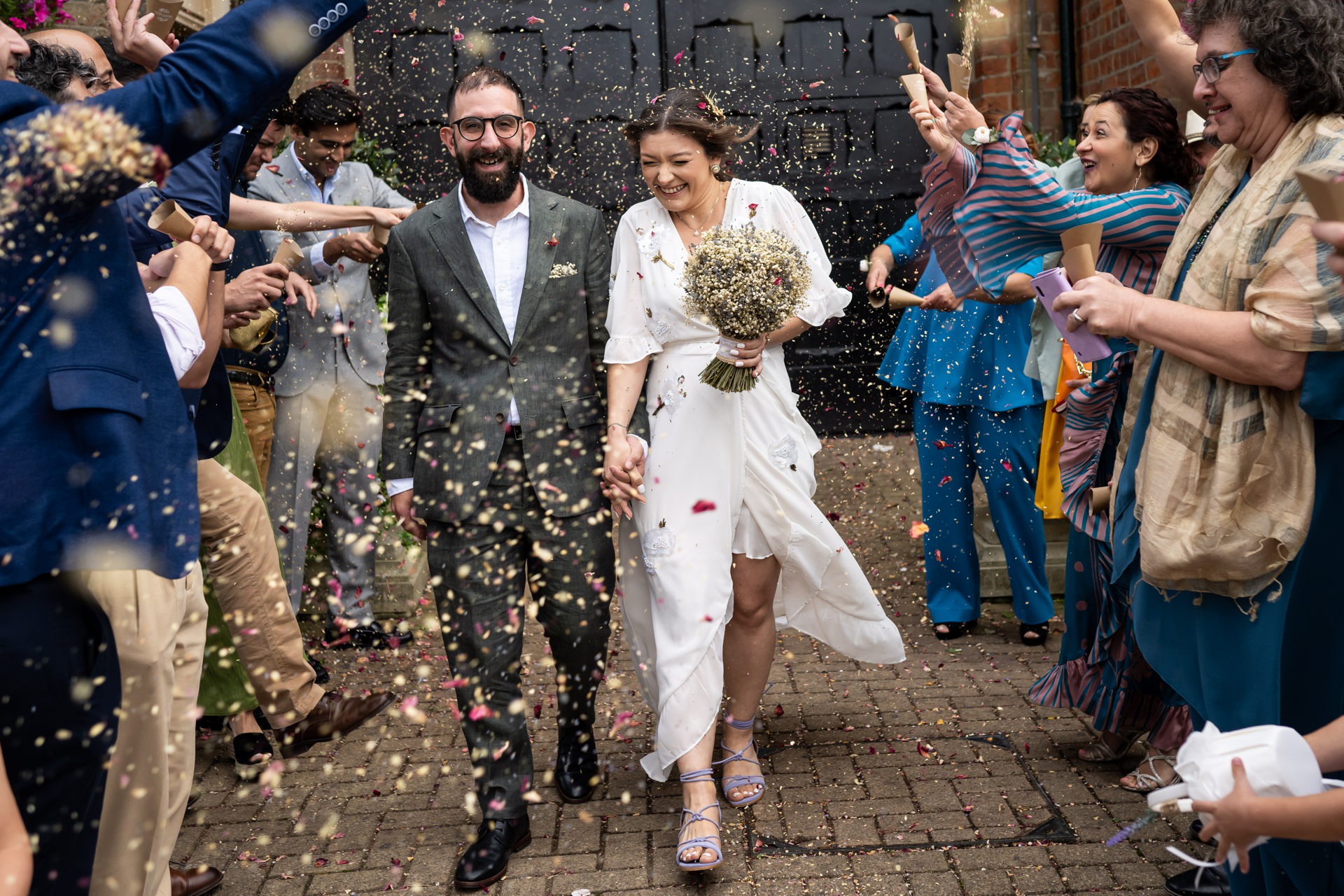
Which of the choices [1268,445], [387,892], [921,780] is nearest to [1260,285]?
[1268,445]

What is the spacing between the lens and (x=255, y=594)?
13.8 ft

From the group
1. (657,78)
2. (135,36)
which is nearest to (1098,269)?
(135,36)

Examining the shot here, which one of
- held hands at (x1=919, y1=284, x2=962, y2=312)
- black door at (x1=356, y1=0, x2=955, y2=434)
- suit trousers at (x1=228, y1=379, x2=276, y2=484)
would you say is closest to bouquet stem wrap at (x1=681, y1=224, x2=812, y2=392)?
held hands at (x1=919, y1=284, x2=962, y2=312)

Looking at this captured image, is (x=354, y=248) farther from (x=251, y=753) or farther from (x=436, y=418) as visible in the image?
(x=251, y=753)

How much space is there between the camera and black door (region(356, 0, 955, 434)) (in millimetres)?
8117

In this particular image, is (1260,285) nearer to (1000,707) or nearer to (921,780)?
(921,780)

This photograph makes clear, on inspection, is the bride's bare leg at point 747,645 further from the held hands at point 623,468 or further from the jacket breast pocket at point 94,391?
the jacket breast pocket at point 94,391

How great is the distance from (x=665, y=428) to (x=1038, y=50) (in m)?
5.75

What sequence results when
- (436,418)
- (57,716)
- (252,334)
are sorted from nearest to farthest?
(57,716) < (436,418) < (252,334)

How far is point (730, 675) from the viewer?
3979mm

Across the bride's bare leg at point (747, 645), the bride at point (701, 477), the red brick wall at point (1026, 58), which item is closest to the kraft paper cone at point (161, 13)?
the bride at point (701, 477)

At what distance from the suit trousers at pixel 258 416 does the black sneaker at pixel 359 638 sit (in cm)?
79

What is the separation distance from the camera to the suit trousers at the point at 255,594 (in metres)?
4.10

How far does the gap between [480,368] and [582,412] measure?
342mm
